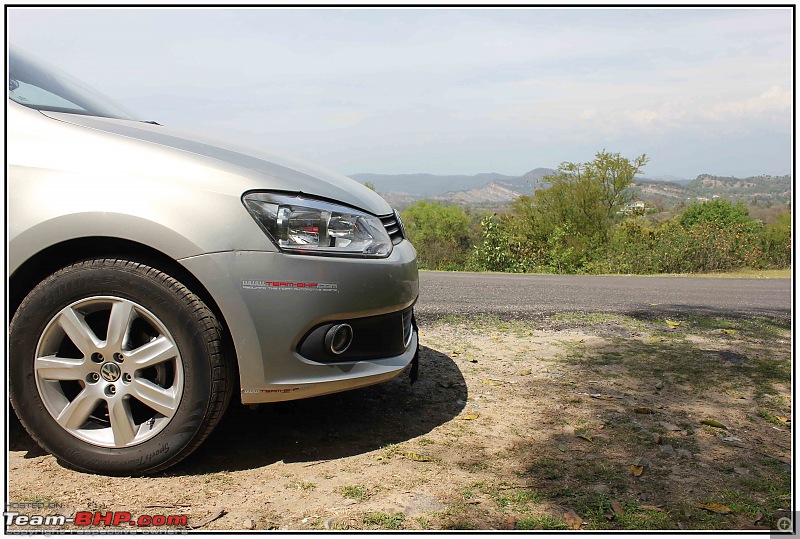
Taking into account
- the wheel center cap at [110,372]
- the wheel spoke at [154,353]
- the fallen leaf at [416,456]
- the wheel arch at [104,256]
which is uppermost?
the wheel arch at [104,256]

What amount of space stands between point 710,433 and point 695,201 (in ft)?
112

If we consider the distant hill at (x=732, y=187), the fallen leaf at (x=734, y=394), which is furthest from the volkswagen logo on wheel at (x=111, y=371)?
the distant hill at (x=732, y=187)

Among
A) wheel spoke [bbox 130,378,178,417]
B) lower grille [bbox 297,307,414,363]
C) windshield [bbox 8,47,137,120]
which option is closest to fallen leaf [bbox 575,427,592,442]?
lower grille [bbox 297,307,414,363]

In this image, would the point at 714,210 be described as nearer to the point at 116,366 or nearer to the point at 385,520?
the point at 385,520

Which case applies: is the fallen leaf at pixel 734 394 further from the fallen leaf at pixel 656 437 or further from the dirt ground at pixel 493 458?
the fallen leaf at pixel 656 437

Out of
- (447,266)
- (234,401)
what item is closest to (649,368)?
(234,401)

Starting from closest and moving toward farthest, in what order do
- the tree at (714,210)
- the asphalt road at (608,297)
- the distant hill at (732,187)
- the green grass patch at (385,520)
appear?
the green grass patch at (385,520) → the asphalt road at (608,297) → the distant hill at (732,187) → the tree at (714,210)

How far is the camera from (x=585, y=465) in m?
2.72

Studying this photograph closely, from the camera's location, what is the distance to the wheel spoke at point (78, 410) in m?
2.47

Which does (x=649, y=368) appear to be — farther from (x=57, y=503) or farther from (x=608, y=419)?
(x=57, y=503)

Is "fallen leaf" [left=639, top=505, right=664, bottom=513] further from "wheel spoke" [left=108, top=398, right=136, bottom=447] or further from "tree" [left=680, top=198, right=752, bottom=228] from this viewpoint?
"tree" [left=680, top=198, right=752, bottom=228]

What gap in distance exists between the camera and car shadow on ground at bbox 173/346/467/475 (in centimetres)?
277

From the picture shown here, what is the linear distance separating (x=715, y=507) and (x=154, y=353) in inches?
87.7

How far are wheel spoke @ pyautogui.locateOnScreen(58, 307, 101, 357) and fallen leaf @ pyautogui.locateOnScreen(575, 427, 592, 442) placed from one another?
221cm
